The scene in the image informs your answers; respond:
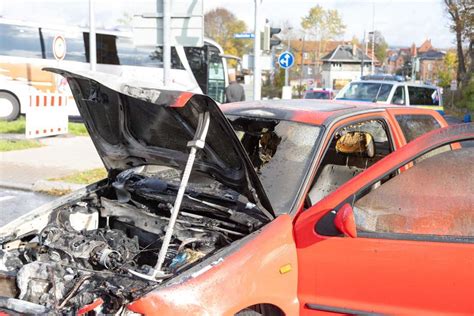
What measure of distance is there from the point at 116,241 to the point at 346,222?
4.81ft

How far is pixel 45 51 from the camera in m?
19.7

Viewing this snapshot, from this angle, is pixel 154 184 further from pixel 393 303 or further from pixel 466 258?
pixel 466 258

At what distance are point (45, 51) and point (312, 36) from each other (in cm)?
4990

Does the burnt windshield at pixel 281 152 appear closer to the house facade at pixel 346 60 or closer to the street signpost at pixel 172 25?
the street signpost at pixel 172 25

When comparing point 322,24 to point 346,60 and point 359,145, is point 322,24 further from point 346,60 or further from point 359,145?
point 359,145

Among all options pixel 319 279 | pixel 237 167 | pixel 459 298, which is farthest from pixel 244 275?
pixel 459 298

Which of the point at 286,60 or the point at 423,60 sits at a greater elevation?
the point at 423,60

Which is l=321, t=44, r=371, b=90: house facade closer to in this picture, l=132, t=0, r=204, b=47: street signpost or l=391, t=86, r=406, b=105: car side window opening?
l=391, t=86, r=406, b=105: car side window opening

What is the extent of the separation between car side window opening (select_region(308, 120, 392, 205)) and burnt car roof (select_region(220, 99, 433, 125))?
11.0 inches

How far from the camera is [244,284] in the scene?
246cm

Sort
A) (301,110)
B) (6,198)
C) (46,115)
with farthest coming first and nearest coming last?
(46,115) → (6,198) → (301,110)

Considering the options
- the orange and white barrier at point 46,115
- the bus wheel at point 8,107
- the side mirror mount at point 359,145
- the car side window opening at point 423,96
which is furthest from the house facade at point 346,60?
the side mirror mount at point 359,145

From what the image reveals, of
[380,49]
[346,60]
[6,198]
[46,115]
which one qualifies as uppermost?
[380,49]

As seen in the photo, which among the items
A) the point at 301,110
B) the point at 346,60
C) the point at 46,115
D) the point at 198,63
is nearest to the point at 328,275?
the point at 301,110
